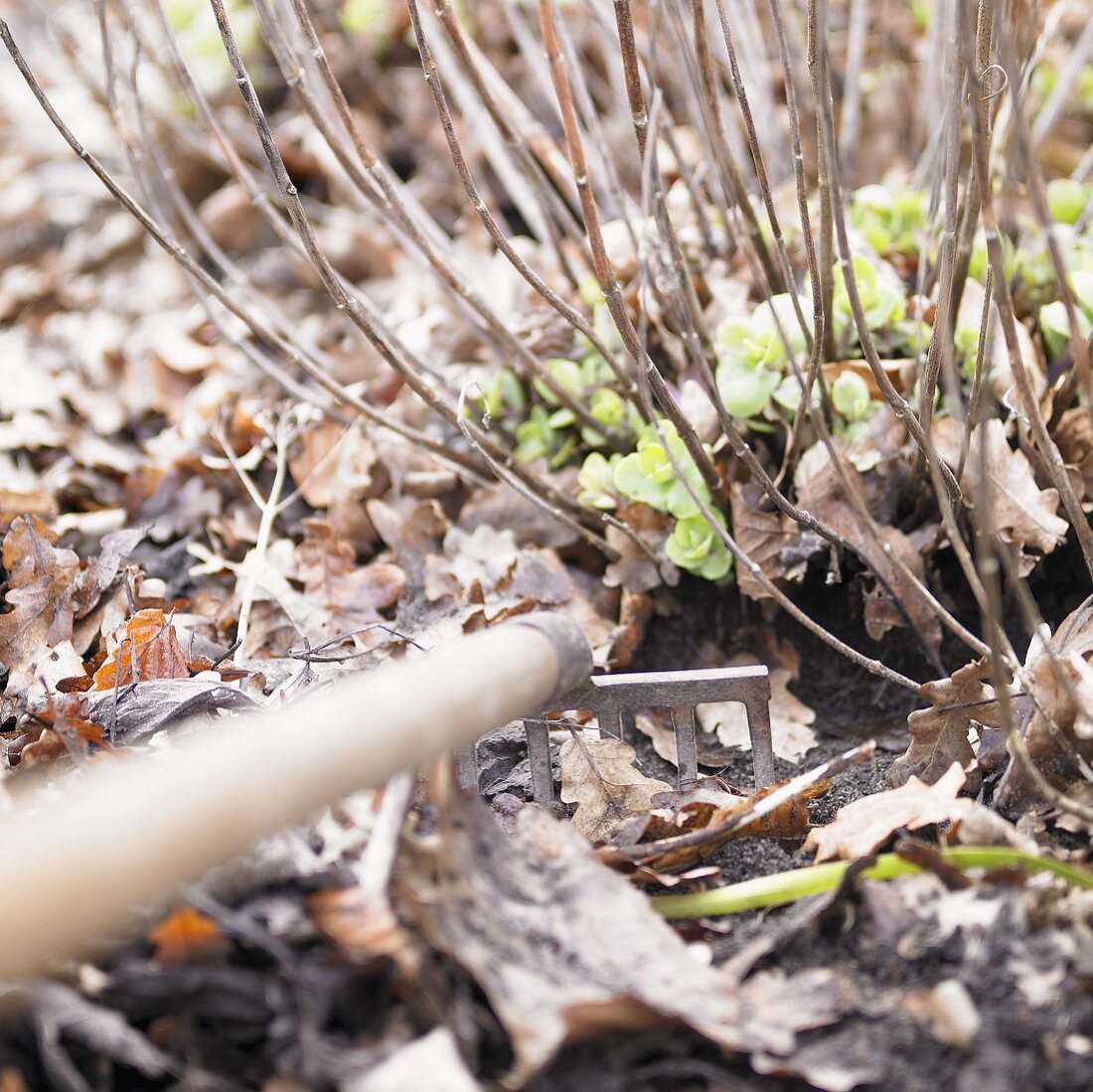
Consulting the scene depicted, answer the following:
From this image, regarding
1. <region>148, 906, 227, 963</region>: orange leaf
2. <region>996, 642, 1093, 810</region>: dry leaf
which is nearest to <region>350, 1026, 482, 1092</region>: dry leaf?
<region>148, 906, 227, 963</region>: orange leaf

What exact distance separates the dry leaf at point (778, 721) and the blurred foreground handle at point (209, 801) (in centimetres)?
73

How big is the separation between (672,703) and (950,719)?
0.36 metres

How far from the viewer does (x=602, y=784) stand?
1.35 meters

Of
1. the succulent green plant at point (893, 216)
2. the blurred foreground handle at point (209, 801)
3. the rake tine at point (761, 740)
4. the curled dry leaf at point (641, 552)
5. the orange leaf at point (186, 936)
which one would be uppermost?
the succulent green plant at point (893, 216)

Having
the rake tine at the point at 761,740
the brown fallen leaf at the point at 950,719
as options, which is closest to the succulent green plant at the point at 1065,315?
the brown fallen leaf at the point at 950,719

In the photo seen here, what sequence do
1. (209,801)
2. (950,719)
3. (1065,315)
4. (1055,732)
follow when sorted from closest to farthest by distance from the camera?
(209,801) → (1055,732) → (950,719) → (1065,315)

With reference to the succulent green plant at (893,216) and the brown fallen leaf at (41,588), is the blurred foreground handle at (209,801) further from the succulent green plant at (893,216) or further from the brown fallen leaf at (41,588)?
the succulent green plant at (893,216)

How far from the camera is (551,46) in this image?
138cm

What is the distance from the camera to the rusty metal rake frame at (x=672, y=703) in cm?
135

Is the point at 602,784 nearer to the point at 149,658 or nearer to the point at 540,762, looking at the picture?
the point at 540,762

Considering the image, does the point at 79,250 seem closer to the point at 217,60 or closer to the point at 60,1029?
the point at 217,60

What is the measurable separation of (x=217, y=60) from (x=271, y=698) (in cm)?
264

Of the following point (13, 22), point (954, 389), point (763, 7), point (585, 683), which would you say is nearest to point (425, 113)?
point (763, 7)

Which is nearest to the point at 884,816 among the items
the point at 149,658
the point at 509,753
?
the point at 509,753
